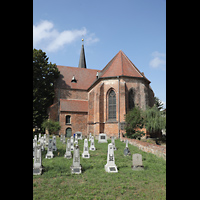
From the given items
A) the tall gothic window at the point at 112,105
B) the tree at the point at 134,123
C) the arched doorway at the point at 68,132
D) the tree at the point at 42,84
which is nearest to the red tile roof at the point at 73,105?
the tree at the point at 42,84

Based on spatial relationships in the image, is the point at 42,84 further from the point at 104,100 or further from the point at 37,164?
the point at 37,164

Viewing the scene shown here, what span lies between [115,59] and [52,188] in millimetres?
29194

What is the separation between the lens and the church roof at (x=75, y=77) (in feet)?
126

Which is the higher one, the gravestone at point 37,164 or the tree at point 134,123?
the tree at point 134,123

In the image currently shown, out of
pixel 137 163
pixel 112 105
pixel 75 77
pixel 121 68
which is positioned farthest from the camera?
pixel 75 77

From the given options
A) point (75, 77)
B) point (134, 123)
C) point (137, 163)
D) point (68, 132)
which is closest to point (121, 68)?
point (134, 123)

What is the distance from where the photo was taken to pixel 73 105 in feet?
118

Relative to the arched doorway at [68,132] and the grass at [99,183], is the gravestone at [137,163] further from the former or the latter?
the arched doorway at [68,132]

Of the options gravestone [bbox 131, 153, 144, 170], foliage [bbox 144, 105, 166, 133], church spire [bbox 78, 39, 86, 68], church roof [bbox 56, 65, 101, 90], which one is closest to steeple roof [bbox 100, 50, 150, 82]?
foliage [bbox 144, 105, 166, 133]

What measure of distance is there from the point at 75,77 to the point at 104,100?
1276 centimetres
